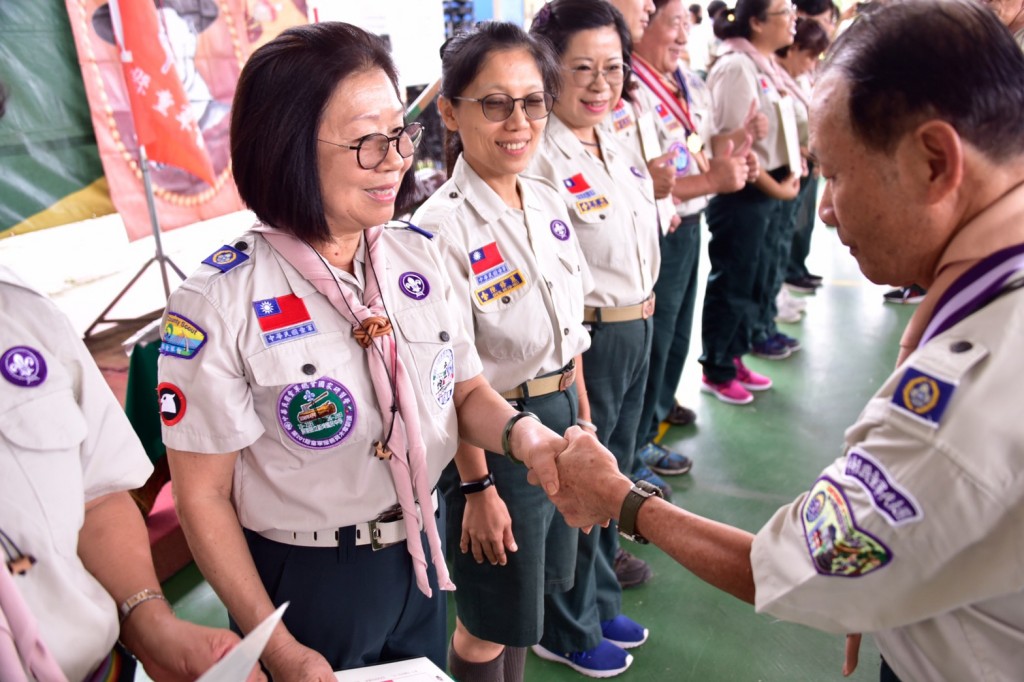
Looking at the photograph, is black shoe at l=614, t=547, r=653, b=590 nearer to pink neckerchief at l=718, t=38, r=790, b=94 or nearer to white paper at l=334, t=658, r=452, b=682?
white paper at l=334, t=658, r=452, b=682

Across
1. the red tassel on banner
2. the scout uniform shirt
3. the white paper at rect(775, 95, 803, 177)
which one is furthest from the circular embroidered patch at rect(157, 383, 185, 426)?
the white paper at rect(775, 95, 803, 177)

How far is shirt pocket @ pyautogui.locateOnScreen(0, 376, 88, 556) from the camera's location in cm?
101

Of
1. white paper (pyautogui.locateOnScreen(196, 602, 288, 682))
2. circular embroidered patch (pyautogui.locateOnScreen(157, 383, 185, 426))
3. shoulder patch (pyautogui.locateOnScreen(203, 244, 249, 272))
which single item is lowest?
white paper (pyautogui.locateOnScreen(196, 602, 288, 682))

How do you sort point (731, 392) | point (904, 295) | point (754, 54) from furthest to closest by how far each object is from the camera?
1. point (904, 295)
2. point (731, 392)
3. point (754, 54)

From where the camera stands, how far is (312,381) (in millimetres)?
1285

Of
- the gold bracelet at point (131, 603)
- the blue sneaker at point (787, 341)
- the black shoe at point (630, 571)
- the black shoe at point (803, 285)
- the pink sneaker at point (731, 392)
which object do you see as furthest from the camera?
the black shoe at point (803, 285)

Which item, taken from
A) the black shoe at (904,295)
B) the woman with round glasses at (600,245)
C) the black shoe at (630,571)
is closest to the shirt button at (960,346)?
the woman with round glasses at (600,245)

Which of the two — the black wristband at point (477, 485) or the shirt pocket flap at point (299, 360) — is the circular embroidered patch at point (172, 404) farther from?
the black wristband at point (477, 485)

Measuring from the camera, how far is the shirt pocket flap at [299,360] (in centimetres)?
125

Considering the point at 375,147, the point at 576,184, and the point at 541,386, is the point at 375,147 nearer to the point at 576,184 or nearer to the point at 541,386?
the point at 541,386

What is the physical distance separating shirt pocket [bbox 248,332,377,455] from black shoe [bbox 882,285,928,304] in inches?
204

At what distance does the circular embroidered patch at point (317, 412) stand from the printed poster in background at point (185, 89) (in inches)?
117

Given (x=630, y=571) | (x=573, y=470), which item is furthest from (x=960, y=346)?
(x=630, y=571)

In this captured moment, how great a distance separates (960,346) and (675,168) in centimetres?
242
